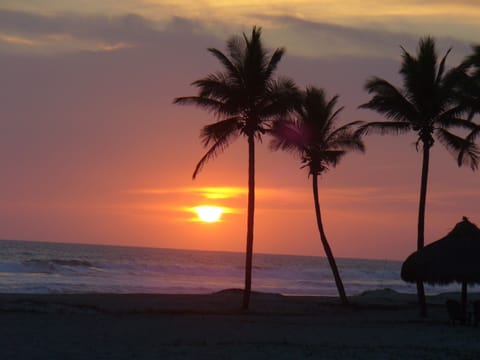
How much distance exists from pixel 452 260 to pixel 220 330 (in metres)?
7.58

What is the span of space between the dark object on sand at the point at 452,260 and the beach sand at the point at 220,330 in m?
1.34

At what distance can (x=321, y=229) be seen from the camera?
34.9 meters

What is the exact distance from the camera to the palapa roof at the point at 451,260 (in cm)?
2584

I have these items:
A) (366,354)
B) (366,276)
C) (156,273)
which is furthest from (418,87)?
(366,276)

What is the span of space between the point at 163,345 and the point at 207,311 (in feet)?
33.8

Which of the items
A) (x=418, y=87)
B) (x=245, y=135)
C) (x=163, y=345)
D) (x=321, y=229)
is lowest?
(x=163, y=345)

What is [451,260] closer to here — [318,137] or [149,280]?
[318,137]

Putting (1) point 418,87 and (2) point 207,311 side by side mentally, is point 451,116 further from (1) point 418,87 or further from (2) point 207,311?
(2) point 207,311

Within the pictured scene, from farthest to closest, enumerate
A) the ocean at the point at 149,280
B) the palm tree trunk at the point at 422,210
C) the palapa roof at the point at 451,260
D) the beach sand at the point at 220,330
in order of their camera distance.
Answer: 1. the ocean at the point at 149,280
2. the palm tree trunk at the point at 422,210
3. the palapa roof at the point at 451,260
4. the beach sand at the point at 220,330

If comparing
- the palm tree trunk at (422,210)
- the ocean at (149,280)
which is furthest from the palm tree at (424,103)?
the ocean at (149,280)

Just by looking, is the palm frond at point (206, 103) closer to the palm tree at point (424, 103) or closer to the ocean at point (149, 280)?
the palm tree at point (424, 103)

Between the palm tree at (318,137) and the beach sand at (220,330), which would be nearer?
the beach sand at (220,330)

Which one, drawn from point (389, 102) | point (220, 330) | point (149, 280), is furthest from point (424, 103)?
point (149, 280)

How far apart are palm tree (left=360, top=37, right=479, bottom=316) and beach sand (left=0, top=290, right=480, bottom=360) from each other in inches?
169
